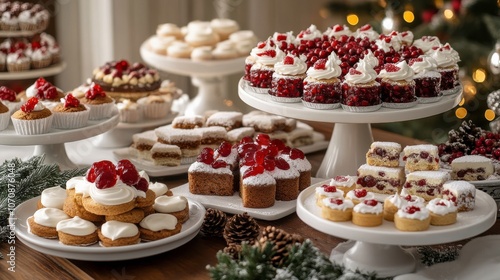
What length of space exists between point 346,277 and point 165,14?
3122 millimetres

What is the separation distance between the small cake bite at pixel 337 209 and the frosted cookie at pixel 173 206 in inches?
15.9

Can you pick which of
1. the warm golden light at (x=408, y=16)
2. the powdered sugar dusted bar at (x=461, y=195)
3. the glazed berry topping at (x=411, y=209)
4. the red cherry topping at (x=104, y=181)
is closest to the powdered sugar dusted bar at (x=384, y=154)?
the powdered sugar dusted bar at (x=461, y=195)

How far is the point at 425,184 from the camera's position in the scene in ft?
6.26

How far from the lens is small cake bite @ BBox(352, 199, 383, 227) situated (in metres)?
1.74

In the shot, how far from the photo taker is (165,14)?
15.0ft

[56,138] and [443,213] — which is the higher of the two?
[443,213]

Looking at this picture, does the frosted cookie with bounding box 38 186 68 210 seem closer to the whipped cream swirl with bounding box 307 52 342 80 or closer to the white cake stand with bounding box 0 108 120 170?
the white cake stand with bounding box 0 108 120 170

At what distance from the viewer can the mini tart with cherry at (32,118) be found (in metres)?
2.40

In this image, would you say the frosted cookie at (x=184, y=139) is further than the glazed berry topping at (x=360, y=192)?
Yes

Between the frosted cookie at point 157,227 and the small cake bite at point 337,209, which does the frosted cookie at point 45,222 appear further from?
the small cake bite at point 337,209

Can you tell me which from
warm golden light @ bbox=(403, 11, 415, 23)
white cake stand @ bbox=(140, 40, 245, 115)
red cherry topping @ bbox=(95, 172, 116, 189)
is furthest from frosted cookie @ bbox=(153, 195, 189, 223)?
warm golden light @ bbox=(403, 11, 415, 23)

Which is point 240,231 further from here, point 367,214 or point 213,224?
point 367,214

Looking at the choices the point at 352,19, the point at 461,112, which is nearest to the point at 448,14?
the point at 461,112

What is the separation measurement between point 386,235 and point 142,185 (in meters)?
0.62
